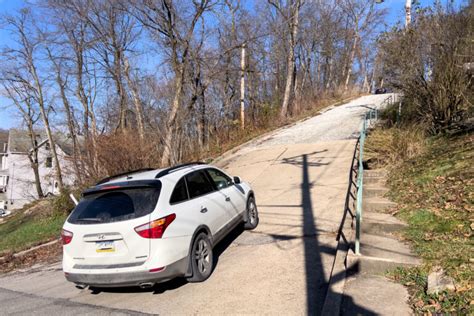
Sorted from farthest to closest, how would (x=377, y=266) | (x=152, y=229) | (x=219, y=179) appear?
1. (x=219, y=179)
2. (x=377, y=266)
3. (x=152, y=229)

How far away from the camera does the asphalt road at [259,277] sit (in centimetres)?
454

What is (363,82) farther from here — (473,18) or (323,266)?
(323,266)

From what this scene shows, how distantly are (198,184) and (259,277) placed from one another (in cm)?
179

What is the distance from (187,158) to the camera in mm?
18422

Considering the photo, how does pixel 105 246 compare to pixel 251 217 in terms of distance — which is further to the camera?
pixel 251 217

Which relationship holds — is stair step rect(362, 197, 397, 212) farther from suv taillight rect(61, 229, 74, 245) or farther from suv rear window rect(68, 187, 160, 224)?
suv taillight rect(61, 229, 74, 245)

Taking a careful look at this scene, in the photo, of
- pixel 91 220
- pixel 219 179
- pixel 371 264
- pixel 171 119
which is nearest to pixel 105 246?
pixel 91 220

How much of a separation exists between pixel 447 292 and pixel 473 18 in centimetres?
911

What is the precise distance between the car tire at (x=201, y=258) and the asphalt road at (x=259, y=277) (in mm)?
125

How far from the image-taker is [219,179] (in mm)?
6809

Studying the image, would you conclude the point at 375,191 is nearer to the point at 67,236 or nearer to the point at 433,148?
the point at 433,148

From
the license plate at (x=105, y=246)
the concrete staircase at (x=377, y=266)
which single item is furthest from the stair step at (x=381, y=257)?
the license plate at (x=105, y=246)

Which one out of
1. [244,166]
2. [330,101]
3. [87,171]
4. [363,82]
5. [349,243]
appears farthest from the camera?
[363,82]

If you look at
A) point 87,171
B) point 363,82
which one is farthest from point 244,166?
point 363,82
